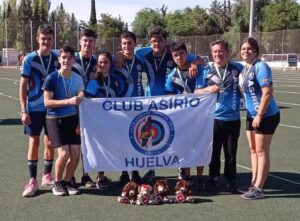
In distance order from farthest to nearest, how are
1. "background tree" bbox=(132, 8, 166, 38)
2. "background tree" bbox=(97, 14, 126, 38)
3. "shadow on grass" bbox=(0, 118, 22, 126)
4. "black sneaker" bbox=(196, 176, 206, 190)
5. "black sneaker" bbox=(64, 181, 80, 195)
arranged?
1. "background tree" bbox=(132, 8, 166, 38)
2. "background tree" bbox=(97, 14, 126, 38)
3. "shadow on grass" bbox=(0, 118, 22, 126)
4. "black sneaker" bbox=(196, 176, 206, 190)
5. "black sneaker" bbox=(64, 181, 80, 195)

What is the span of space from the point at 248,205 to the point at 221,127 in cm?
114

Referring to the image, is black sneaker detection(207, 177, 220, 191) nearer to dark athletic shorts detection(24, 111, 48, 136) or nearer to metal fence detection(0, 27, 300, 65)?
dark athletic shorts detection(24, 111, 48, 136)

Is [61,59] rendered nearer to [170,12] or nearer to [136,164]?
[136,164]

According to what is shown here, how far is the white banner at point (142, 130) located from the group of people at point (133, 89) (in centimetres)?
16

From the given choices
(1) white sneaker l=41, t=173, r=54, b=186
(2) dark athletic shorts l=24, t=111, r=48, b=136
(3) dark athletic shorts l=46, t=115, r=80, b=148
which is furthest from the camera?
(1) white sneaker l=41, t=173, r=54, b=186

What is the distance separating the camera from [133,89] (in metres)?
7.09

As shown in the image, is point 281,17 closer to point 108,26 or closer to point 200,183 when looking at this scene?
point 108,26

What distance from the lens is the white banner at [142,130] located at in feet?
22.0

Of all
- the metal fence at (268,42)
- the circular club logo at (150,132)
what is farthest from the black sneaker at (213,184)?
the metal fence at (268,42)

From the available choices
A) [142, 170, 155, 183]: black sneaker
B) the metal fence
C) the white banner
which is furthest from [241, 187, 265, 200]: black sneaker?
the metal fence

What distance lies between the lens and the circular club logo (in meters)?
6.76

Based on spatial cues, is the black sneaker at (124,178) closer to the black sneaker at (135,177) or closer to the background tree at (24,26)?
the black sneaker at (135,177)

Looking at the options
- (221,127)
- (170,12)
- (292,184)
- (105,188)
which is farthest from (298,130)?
(170,12)

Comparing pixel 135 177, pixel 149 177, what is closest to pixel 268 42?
pixel 149 177
